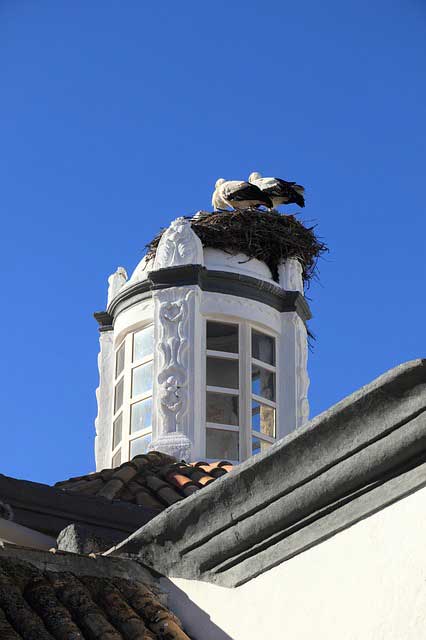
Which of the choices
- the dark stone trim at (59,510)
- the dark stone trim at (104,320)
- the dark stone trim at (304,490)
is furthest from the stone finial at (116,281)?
the dark stone trim at (304,490)

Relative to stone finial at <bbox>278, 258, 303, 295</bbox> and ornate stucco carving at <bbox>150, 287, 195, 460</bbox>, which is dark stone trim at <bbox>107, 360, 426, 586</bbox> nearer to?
ornate stucco carving at <bbox>150, 287, 195, 460</bbox>

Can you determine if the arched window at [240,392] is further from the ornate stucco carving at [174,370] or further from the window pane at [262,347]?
the ornate stucco carving at [174,370]

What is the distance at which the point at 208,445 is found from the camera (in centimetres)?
1373

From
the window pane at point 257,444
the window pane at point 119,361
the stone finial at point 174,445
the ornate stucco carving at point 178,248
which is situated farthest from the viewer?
the window pane at point 119,361

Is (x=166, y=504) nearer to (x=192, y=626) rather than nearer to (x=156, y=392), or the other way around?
(x=156, y=392)

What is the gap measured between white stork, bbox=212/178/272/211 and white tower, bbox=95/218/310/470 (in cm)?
81

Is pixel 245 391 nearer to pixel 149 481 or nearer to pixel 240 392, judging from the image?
pixel 240 392

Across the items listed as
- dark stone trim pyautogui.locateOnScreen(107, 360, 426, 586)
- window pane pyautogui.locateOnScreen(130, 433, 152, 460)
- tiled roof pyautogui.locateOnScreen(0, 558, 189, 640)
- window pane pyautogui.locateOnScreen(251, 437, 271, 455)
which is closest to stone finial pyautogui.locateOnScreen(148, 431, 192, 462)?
window pane pyautogui.locateOnScreen(130, 433, 152, 460)

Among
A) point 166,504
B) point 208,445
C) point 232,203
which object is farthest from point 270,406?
point 166,504

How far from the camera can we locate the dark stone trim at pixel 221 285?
1394 centimetres

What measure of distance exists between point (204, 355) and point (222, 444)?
0.89 metres

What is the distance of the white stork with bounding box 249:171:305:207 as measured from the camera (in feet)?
50.2

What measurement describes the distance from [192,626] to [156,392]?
26.7 feet

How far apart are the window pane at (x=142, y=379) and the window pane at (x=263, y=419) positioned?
1.07m
